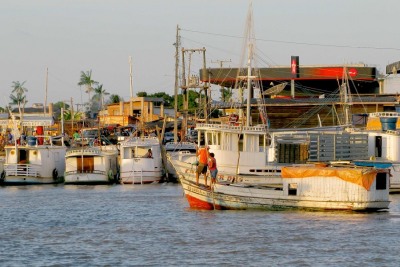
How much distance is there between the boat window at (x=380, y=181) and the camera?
129ft

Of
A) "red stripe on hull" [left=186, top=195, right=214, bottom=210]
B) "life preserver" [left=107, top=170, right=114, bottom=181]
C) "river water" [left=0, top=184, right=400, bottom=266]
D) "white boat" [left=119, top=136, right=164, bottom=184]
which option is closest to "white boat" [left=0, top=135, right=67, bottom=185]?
"life preserver" [left=107, top=170, right=114, bottom=181]

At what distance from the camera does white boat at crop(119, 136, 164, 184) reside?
70.9 m

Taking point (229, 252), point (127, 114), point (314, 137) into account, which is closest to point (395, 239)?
point (229, 252)

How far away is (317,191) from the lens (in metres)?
39.8

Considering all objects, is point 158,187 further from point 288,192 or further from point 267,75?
point 267,75

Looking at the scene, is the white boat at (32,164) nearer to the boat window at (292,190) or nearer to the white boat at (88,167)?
the white boat at (88,167)

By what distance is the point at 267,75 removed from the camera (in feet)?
328

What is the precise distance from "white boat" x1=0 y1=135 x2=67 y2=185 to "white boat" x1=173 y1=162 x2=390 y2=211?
32349mm

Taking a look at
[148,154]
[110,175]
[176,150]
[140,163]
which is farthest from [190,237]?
[176,150]

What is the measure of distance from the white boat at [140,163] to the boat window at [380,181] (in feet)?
108

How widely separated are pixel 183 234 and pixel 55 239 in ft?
14.0

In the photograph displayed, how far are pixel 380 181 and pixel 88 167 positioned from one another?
119 ft

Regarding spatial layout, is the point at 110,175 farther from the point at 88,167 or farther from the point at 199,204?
the point at 199,204

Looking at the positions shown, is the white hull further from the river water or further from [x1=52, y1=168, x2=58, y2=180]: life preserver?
the river water
